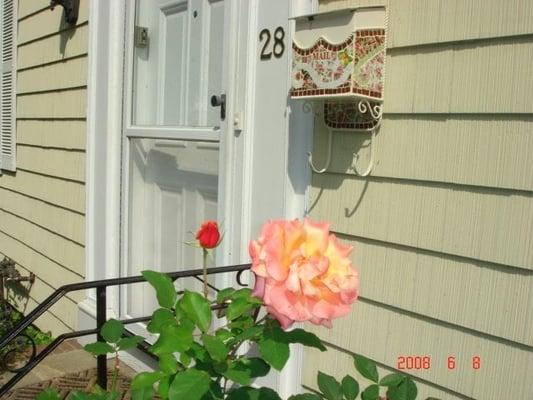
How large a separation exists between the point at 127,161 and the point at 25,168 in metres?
1.82

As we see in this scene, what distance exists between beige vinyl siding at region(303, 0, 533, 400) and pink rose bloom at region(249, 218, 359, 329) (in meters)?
0.89

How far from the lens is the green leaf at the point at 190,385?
104cm

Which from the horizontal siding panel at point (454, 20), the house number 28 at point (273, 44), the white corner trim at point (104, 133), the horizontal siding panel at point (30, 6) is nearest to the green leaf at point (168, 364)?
the horizontal siding panel at point (454, 20)

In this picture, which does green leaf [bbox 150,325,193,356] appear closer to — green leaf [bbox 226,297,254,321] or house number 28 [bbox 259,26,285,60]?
green leaf [bbox 226,297,254,321]

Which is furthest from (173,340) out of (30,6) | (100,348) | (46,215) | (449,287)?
(30,6)

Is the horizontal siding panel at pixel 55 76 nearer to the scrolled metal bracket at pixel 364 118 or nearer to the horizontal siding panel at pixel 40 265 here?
the horizontal siding panel at pixel 40 265

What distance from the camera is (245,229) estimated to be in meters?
2.46

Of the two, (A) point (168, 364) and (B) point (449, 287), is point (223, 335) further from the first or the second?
(B) point (449, 287)

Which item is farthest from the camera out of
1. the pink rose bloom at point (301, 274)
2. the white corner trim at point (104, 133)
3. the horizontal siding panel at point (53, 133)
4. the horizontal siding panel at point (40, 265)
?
the horizontal siding panel at point (40, 265)

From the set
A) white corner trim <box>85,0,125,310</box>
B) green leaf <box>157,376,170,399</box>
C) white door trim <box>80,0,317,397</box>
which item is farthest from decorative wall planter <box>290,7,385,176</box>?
white corner trim <box>85,0,125,310</box>

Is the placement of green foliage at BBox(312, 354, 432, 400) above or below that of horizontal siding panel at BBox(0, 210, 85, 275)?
above

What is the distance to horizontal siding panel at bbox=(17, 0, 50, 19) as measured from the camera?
4.27 m

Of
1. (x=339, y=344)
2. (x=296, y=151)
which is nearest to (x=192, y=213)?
(x=296, y=151)

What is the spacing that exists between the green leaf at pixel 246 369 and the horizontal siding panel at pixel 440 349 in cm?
89
